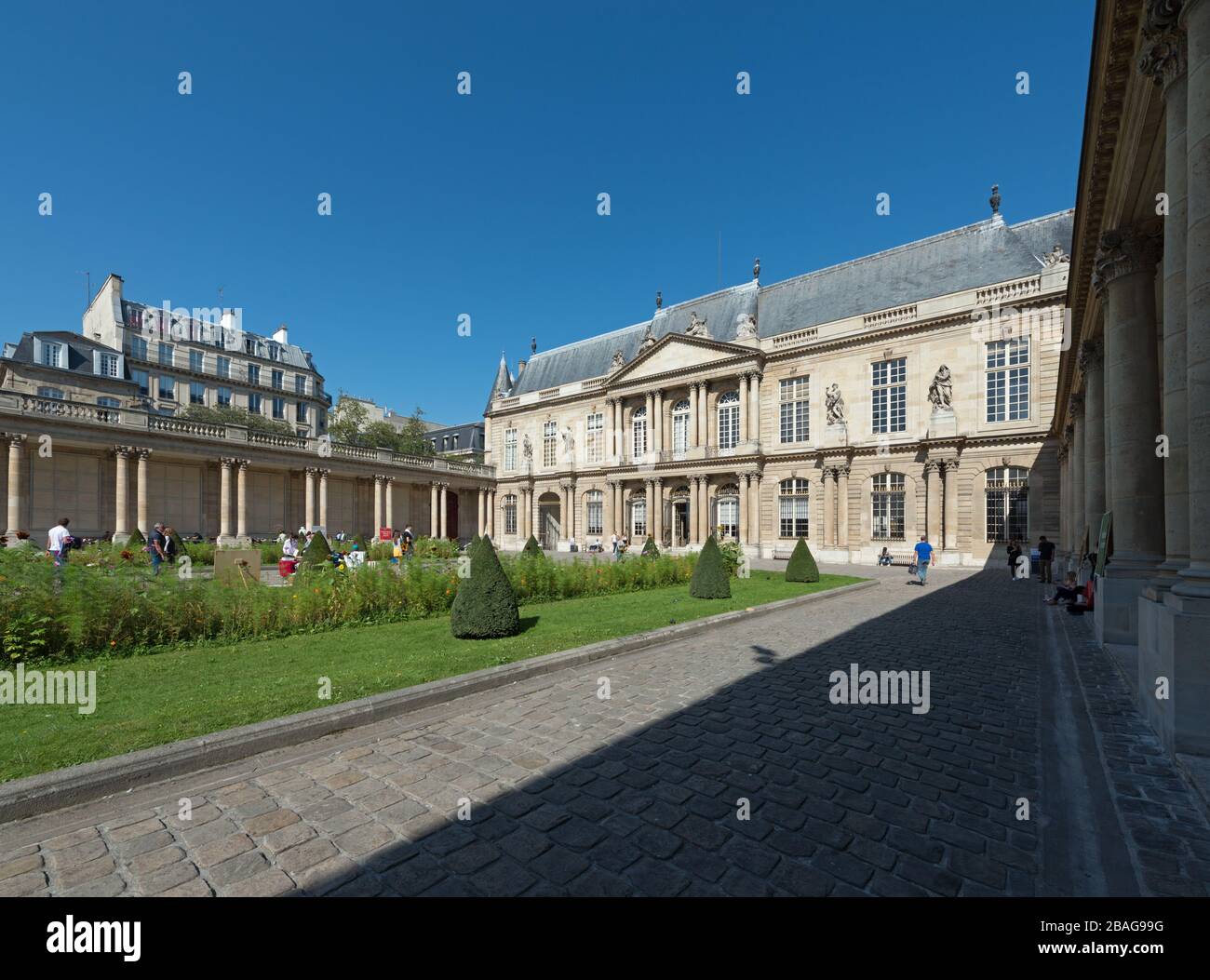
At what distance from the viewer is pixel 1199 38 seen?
439 centimetres

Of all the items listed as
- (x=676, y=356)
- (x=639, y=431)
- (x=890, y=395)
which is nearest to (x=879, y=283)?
(x=890, y=395)

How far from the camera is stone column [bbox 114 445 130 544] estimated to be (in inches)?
991

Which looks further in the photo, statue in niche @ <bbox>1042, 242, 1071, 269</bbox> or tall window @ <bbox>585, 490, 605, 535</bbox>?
tall window @ <bbox>585, 490, 605, 535</bbox>

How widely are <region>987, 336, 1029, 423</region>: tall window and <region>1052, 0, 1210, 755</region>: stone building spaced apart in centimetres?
1565

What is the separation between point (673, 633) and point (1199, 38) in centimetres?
858

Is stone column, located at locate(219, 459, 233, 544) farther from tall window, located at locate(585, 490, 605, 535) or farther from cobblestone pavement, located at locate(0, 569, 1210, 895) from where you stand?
cobblestone pavement, located at locate(0, 569, 1210, 895)

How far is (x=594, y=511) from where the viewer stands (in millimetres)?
41500

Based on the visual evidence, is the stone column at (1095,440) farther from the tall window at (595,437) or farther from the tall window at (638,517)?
the tall window at (595,437)

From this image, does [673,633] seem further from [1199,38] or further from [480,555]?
[1199,38]

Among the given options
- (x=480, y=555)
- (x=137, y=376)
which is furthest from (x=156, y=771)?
(x=137, y=376)

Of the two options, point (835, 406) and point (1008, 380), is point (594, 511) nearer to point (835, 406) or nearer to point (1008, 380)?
point (835, 406)

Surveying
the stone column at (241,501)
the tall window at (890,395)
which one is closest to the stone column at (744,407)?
the tall window at (890,395)

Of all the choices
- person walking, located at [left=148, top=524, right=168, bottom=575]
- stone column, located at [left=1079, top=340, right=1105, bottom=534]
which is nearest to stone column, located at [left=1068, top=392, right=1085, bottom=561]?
stone column, located at [left=1079, top=340, right=1105, bottom=534]

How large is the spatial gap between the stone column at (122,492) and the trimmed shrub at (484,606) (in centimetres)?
2560
